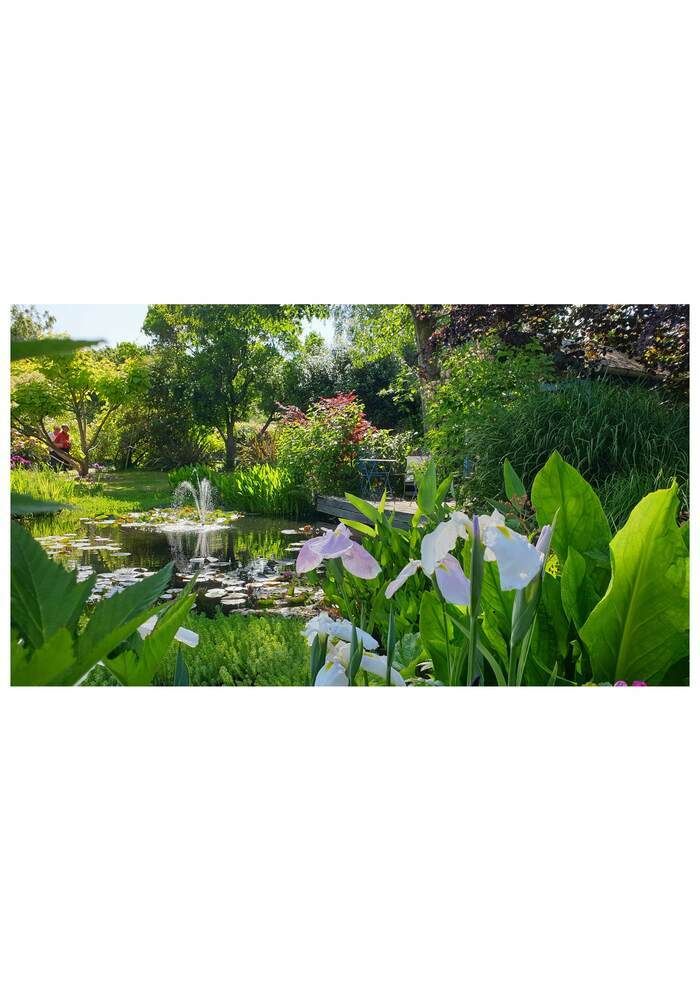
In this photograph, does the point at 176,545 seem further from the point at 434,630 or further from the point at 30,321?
the point at 434,630

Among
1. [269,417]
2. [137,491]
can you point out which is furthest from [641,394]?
[137,491]

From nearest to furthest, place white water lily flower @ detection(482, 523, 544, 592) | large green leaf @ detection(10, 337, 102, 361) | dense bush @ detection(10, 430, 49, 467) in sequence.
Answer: large green leaf @ detection(10, 337, 102, 361) → white water lily flower @ detection(482, 523, 544, 592) → dense bush @ detection(10, 430, 49, 467)

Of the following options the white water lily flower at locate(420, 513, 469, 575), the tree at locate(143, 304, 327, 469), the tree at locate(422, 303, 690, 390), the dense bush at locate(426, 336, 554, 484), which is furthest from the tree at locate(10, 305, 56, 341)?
the white water lily flower at locate(420, 513, 469, 575)

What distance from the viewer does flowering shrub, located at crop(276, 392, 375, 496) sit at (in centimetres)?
387

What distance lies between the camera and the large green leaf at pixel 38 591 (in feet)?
3.85

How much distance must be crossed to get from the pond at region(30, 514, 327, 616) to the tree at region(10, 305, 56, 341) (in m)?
0.87

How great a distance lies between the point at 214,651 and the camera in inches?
134

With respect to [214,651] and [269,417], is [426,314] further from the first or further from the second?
[214,651]

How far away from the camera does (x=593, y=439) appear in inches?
156

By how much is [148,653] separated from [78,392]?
2531 mm

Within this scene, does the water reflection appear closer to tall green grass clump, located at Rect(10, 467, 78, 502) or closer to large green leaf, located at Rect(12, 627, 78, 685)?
tall green grass clump, located at Rect(10, 467, 78, 502)

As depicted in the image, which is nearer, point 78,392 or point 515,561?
point 515,561

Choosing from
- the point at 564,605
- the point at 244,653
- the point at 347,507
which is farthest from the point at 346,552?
the point at 347,507

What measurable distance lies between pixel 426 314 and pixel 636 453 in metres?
1.26
